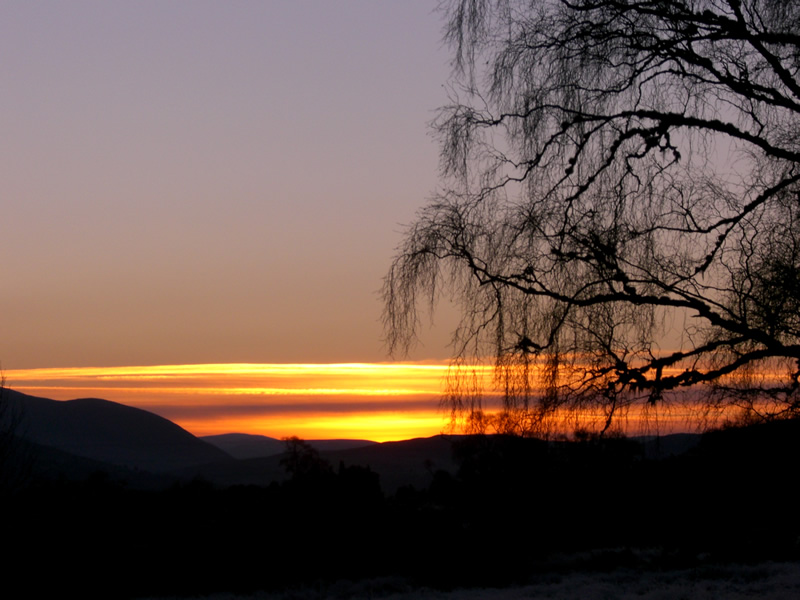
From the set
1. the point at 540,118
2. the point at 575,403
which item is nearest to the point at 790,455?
the point at 575,403

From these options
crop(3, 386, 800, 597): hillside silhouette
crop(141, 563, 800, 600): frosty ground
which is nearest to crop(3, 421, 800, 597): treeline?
crop(3, 386, 800, 597): hillside silhouette

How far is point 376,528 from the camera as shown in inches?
928

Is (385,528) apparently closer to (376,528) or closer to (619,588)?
(376,528)

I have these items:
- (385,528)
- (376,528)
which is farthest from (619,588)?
(376,528)

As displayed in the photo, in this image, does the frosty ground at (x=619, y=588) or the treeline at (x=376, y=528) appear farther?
the treeline at (x=376, y=528)

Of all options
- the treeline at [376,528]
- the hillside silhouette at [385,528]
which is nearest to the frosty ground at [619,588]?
the hillside silhouette at [385,528]

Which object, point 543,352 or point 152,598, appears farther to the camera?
point 152,598

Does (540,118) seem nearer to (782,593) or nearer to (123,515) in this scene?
(782,593)

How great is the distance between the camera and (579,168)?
6.57 metres

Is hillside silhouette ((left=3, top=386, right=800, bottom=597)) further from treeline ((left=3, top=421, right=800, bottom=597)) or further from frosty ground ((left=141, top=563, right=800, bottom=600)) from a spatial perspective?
frosty ground ((left=141, top=563, right=800, bottom=600))

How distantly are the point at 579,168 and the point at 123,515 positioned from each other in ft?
72.0

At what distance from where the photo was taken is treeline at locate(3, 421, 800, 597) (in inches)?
792

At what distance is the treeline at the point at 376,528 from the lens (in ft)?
66.0

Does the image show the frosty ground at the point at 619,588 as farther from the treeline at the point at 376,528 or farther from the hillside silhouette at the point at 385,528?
the treeline at the point at 376,528
